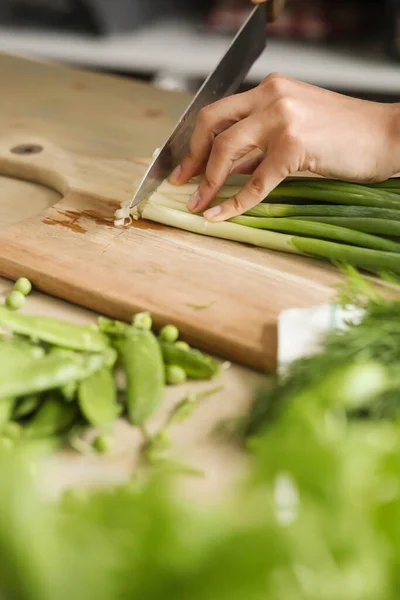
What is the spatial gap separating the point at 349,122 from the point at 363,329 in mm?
649

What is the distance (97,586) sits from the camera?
17.4 inches

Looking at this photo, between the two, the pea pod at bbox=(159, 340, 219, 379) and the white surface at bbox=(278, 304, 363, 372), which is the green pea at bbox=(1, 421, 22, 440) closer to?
the pea pod at bbox=(159, 340, 219, 379)

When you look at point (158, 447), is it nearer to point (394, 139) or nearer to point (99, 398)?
point (99, 398)

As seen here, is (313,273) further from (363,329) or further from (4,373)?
(4,373)

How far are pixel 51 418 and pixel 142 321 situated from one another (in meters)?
0.30

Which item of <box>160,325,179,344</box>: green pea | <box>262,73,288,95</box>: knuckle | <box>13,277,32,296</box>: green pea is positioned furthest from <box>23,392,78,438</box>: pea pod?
<box>262,73,288,95</box>: knuckle

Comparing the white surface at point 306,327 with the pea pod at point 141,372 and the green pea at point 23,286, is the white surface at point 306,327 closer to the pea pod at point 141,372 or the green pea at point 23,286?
the pea pod at point 141,372

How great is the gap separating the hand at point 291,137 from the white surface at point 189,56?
145 cm

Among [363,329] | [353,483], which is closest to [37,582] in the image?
[353,483]

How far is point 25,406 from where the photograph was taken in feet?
3.29

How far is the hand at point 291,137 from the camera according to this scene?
1.50 m

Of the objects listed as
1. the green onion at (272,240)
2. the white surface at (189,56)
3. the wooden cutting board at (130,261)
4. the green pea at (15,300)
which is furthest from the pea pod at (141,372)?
the white surface at (189,56)

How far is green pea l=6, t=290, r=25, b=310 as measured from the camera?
1.31 meters

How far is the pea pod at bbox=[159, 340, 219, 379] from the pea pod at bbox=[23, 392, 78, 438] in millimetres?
185
